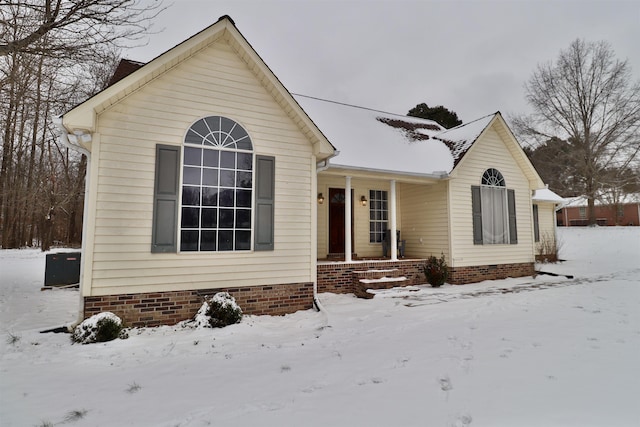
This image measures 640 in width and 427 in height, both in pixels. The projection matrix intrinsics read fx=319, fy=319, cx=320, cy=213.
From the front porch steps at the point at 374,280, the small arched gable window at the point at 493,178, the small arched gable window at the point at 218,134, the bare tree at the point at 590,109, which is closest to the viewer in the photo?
the small arched gable window at the point at 218,134

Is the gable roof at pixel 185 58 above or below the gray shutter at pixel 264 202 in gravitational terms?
above

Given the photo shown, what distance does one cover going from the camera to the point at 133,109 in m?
5.43

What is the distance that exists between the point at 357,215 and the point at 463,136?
4.31 m

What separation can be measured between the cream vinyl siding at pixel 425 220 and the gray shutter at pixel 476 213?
0.96 metres

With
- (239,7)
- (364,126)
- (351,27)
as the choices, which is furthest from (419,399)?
(351,27)

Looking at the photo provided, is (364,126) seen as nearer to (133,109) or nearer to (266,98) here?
(266,98)

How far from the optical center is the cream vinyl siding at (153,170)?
5137mm

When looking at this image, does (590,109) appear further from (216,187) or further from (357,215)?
(216,187)

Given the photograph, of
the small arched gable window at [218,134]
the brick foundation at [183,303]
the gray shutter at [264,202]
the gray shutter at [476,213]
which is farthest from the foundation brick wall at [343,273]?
the small arched gable window at [218,134]

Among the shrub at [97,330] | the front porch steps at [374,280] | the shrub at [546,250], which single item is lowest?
the shrub at [97,330]

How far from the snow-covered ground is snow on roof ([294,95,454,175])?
3995 mm

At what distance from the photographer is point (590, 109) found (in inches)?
871

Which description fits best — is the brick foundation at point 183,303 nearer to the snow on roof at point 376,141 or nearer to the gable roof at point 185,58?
the gable roof at point 185,58

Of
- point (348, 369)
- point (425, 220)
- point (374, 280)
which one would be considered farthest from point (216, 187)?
point (425, 220)
